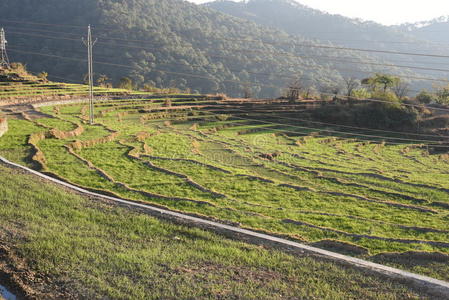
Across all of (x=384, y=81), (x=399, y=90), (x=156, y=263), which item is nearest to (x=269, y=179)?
(x=156, y=263)

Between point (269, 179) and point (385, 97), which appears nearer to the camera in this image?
point (269, 179)

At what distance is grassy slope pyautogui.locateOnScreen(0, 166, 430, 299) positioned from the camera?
8.52 m

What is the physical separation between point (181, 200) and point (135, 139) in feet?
51.8

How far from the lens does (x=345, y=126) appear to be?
5547 cm

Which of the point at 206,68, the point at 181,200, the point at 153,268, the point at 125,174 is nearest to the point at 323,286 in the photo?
the point at 153,268

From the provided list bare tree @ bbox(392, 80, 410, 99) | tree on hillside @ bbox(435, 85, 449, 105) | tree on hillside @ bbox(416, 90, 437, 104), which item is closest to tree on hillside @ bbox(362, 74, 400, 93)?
bare tree @ bbox(392, 80, 410, 99)

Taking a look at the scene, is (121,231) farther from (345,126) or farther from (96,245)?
(345,126)

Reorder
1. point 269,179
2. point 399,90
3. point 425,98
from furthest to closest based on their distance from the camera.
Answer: point 399,90 → point 425,98 → point 269,179

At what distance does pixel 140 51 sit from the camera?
95.1m

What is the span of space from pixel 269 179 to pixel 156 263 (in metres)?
13.2

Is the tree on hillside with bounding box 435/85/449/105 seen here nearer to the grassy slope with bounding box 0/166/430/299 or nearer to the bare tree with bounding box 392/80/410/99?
the bare tree with bounding box 392/80/410/99

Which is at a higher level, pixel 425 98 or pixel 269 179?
pixel 425 98

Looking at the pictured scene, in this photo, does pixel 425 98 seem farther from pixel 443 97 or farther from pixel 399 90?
pixel 399 90

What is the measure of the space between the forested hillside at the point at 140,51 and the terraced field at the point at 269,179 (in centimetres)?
3636
